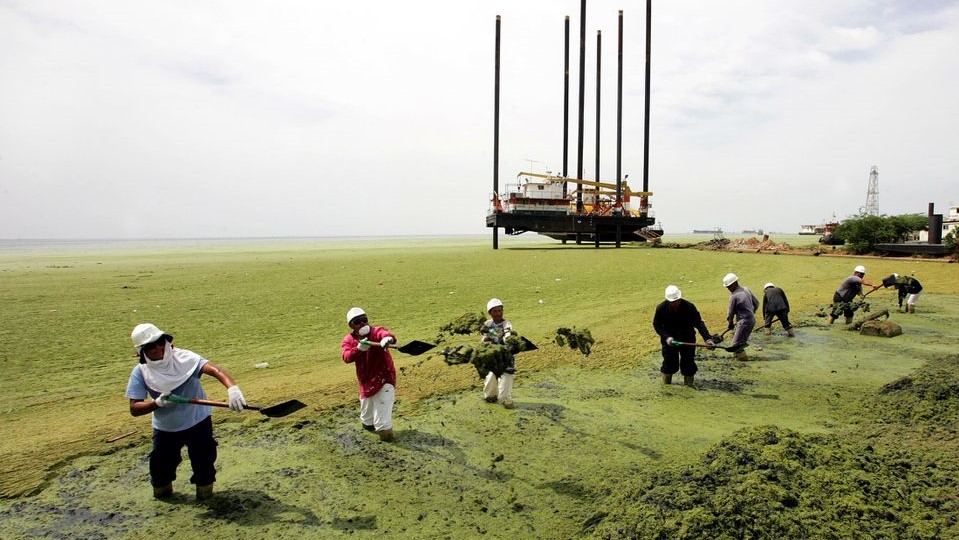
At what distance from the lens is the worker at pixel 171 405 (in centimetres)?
421

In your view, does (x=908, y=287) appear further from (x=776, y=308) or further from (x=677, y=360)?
(x=677, y=360)

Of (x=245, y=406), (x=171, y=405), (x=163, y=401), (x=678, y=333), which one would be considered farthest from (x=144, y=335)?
Answer: (x=678, y=333)

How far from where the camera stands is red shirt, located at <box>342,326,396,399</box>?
5.69 metres

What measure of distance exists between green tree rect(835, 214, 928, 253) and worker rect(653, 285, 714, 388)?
101ft

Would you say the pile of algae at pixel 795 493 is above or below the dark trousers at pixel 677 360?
below

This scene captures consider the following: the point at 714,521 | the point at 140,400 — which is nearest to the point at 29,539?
the point at 140,400

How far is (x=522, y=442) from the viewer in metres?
5.65

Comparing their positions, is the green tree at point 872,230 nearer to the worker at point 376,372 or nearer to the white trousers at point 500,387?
the white trousers at point 500,387

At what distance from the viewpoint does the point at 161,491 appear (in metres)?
4.49

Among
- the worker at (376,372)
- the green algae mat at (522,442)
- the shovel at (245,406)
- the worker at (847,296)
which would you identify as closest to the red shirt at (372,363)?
the worker at (376,372)

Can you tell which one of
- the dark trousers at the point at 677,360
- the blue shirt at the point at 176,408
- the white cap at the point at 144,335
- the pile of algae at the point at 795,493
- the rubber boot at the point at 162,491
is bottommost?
the rubber boot at the point at 162,491

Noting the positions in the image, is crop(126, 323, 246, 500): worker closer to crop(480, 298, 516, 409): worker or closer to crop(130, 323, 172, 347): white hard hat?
crop(130, 323, 172, 347): white hard hat

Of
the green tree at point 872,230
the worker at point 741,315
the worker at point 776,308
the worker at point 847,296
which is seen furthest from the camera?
the green tree at point 872,230

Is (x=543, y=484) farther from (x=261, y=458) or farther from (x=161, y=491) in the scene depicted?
(x=161, y=491)
